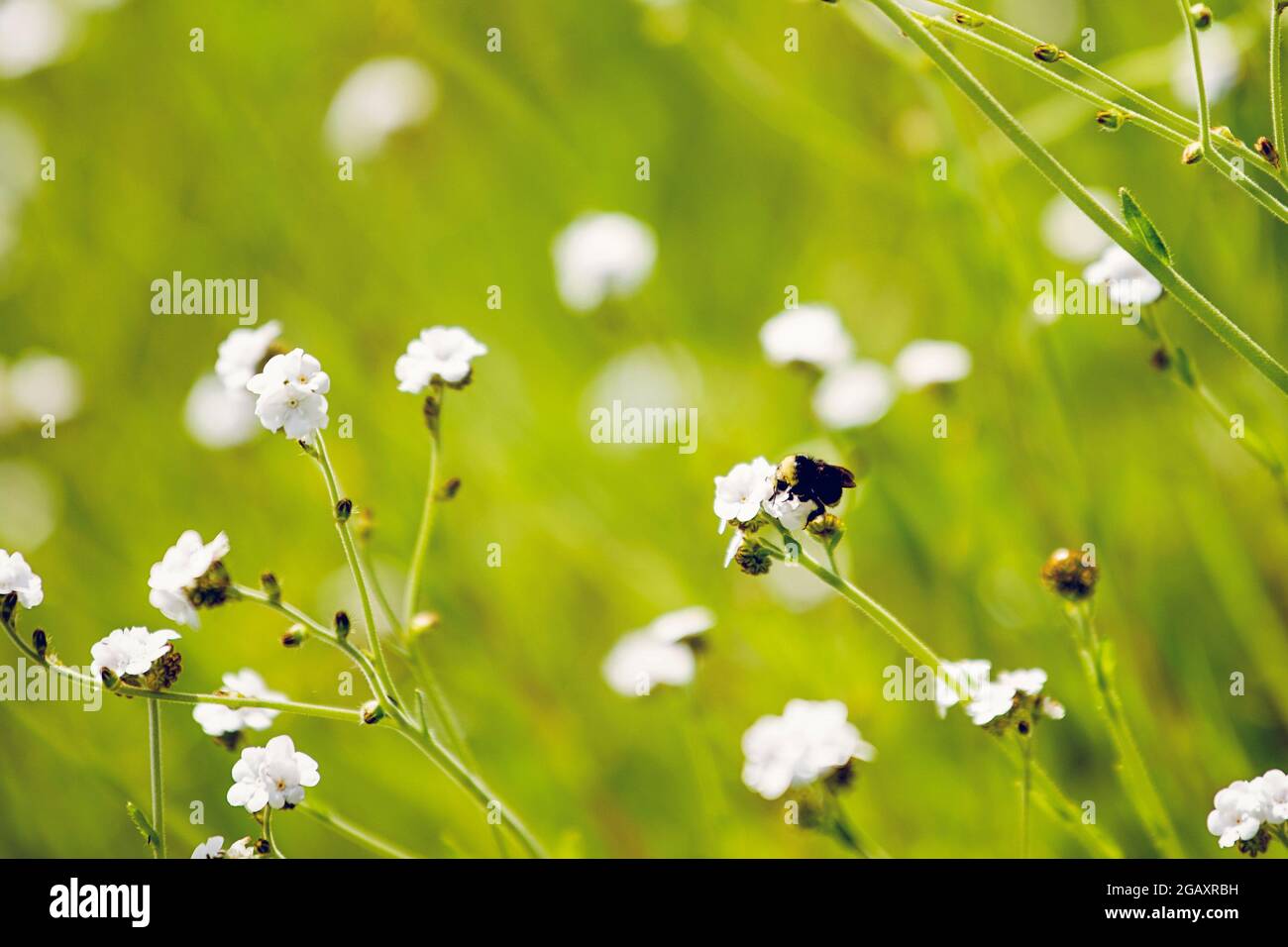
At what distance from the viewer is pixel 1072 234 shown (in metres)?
2.13

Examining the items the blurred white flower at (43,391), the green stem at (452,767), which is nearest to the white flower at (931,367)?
the green stem at (452,767)

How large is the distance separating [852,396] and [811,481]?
65cm

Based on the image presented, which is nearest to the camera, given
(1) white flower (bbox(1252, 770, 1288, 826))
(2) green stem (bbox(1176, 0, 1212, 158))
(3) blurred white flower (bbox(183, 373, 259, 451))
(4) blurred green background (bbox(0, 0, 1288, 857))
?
(2) green stem (bbox(1176, 0, 1212, 158))

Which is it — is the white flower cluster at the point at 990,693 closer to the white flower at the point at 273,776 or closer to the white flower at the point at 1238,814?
the white flower at the point at 1238,814

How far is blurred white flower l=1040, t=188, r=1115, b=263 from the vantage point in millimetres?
2050

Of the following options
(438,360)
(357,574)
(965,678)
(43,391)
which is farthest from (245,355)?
(43,391)

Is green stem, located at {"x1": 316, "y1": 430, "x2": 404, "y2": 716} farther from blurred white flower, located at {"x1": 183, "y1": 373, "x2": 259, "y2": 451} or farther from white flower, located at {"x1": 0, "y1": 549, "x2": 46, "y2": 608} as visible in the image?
blurred white flower, located at {"x1": 183, "y1": 373, "x2": 259, "y2": 451}

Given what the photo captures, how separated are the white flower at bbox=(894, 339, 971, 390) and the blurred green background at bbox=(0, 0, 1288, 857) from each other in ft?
0.17

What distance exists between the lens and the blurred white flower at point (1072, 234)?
2.05 meters

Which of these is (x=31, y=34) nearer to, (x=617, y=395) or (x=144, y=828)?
(x=617, y=395)

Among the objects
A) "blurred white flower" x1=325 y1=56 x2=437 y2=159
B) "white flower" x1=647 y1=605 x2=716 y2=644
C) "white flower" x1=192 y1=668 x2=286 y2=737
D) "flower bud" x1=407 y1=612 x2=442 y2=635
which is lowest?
"white flower" x1=192 y1=668 x2=286 y2=737

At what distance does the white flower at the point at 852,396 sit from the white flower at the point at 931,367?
0.14 ft

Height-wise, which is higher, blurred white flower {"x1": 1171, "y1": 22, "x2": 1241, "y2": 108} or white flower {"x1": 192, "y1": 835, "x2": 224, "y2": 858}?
blurred white flower {"x1": 1171, "y1": 22, "x2": 1241, "y2": 108}

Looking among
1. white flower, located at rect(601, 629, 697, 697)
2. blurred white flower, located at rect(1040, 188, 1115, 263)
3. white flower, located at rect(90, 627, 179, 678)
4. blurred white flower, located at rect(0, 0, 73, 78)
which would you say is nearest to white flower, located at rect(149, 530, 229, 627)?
white flower, located at rect(90, 627, 179, 678)
